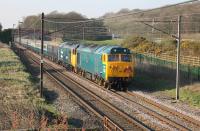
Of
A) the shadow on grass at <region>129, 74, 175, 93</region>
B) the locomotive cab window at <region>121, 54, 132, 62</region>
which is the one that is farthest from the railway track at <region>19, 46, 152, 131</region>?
the shadow on grass at <region>129, 74, 175, 93</region>

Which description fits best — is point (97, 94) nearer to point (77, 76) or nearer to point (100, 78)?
point (100, 78)

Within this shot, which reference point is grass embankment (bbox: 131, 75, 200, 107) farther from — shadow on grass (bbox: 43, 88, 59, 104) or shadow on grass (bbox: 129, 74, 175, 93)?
shadow on grass (bbox: 43, 88, 59, 104)

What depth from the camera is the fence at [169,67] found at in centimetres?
3638

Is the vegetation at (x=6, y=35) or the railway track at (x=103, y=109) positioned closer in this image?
the railway track at (x=103, y=109)

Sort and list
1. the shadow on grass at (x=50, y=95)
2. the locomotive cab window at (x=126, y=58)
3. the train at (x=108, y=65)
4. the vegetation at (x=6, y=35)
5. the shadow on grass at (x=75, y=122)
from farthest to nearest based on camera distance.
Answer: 1. the vegetation at (x=6, y=35)
2. the locomotive cab window at (x=126, y=58)
3. the train at (x=108, y=65)
4. the shadow on grass at (x=50, y=95)
5. the shadow on grass at (x=75, y=122)

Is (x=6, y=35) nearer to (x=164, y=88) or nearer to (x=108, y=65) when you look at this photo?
(x=108, y=65)

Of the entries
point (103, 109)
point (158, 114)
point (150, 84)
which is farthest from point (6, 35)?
point (158, 114)

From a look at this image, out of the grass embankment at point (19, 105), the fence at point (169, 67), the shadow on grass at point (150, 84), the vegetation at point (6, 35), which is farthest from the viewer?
the vegetation at point (6, 35)

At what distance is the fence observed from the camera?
36375 mm

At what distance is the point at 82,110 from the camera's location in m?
25.1

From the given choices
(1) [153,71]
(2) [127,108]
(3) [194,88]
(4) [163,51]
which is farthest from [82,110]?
(4) [163,51]

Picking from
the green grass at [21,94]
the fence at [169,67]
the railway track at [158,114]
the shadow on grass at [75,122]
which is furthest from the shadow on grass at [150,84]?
the shadow on grass at [75,122]

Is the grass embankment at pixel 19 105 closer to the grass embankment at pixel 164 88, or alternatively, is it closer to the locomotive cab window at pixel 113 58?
the locomotive cab window at pixel 113 58

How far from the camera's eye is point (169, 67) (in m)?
40.7
